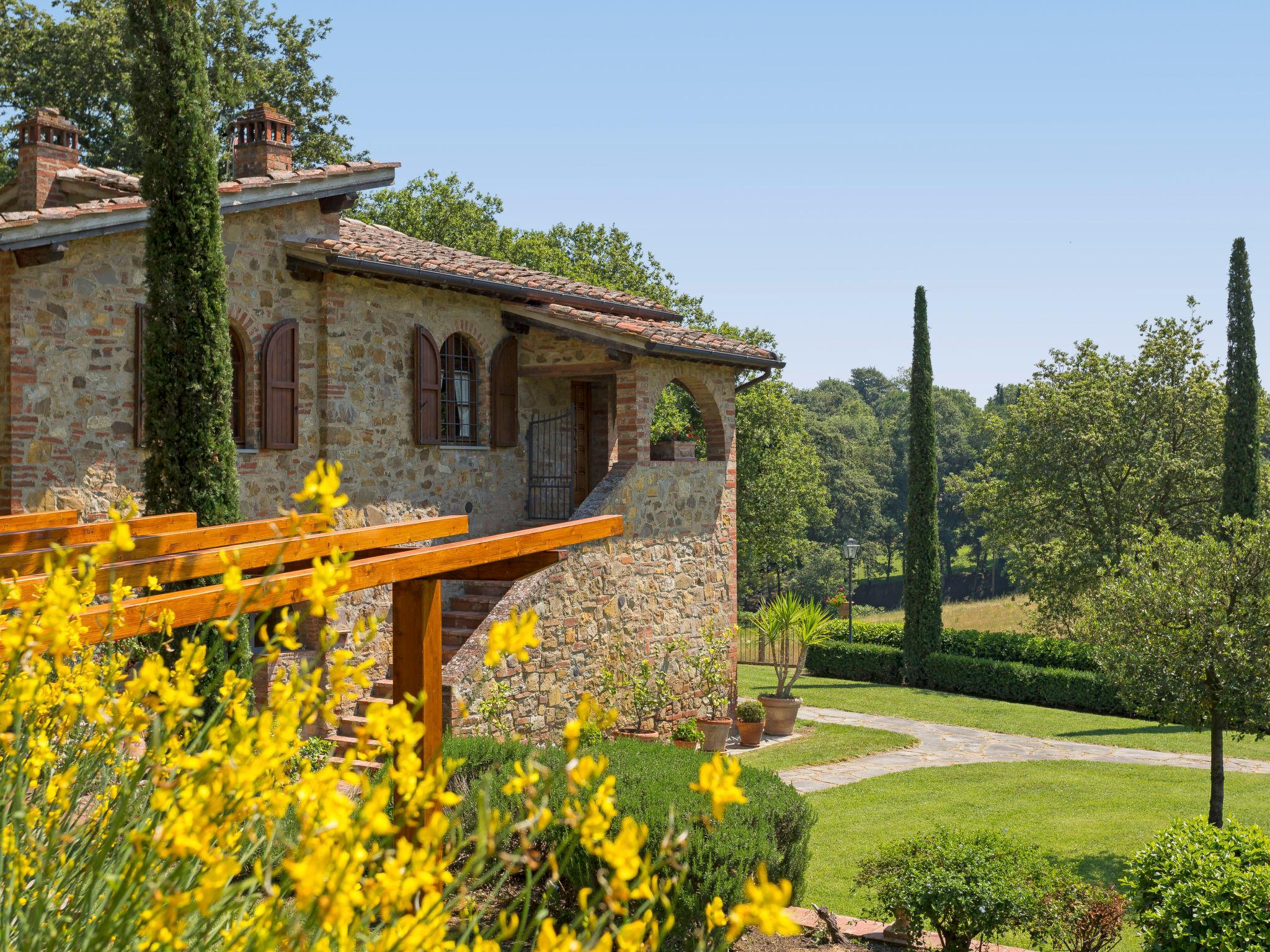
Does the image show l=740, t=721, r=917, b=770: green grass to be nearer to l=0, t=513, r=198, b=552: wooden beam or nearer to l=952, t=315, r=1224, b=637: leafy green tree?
l=0, t=513, r=198, b=552: wooden beam

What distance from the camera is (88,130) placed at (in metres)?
23.6

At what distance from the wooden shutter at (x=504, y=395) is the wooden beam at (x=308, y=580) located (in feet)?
27.3

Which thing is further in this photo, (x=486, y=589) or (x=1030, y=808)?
(x=486, y=589)

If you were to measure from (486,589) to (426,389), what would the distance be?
2607 millimetres

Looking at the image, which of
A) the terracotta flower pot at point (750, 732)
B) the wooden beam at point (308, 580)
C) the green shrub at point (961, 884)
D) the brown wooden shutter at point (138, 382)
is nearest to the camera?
the wooden beam at point (308, 580)

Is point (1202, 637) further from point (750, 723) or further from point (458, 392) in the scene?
point (458, 392)

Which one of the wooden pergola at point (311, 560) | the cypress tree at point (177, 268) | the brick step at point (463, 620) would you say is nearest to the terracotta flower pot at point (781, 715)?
the brick step at point (463, 620)

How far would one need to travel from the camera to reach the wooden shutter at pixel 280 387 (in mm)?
11039

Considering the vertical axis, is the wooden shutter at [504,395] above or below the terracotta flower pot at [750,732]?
above

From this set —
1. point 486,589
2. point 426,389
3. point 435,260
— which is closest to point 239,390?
point 426,389

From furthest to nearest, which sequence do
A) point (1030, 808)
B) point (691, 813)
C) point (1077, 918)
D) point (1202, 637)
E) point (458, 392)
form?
point (458, 392) < point (1030, 808) < point (1202, 637) < point (1077, 918) < point (691, 813)

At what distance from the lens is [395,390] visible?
490 inches

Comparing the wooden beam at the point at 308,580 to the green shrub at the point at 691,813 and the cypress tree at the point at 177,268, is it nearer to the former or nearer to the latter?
the green shrub at the point at 691,813

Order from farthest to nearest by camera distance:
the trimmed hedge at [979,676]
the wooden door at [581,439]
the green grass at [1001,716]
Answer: the trimmed hedge at [979,676], the green grass at [1001,716], the wooden door at [581,439]
